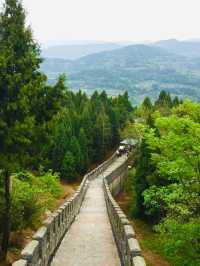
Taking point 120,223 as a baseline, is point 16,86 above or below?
above

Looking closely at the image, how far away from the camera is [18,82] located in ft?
64.0

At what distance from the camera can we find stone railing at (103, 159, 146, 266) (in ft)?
42.8

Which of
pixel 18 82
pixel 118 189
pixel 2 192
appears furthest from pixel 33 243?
pixel 118 189

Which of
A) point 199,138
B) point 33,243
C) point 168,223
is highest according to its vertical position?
point 199,138

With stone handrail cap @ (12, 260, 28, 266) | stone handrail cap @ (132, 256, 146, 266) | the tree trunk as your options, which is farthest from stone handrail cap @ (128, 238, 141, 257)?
the tree trunk

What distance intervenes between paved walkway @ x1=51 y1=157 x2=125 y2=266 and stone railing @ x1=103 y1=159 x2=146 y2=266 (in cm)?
42

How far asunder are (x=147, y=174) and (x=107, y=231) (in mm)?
20734

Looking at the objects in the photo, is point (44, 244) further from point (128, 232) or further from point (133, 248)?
point (133, 248)

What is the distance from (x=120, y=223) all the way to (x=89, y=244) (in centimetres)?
208

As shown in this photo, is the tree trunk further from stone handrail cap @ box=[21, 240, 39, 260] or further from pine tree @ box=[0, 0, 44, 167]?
stone handrail cap @ box=[21, 240, 39, 260]

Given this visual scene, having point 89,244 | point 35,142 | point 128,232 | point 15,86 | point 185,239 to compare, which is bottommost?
point 89,244

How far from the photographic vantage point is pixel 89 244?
20.0m

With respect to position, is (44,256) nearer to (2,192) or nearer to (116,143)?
(2,192)

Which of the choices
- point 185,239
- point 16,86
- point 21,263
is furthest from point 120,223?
point 21,263
